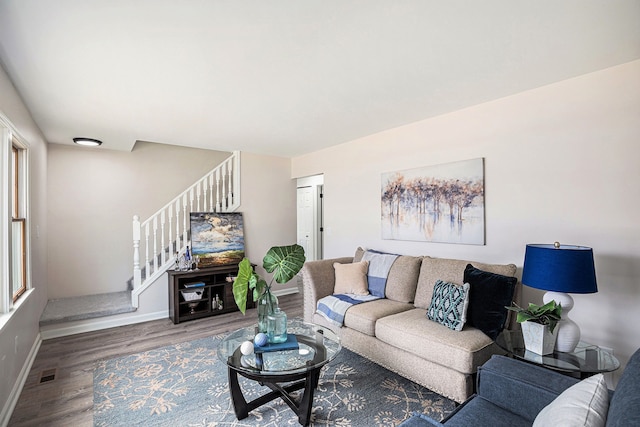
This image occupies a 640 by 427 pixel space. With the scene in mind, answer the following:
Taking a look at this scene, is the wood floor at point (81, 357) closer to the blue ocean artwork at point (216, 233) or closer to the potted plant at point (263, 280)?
the blue ocean artwork at point (216, 233)

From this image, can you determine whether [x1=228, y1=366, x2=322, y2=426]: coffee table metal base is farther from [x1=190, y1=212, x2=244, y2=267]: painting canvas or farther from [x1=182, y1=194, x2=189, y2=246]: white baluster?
[x1=182, y1=194, x2=189, y2=246]: white baluster

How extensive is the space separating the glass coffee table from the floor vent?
170cm

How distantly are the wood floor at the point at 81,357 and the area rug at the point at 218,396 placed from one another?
0.43 ft

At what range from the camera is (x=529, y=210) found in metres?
2.75

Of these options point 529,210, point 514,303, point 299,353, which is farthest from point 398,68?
point 299,353

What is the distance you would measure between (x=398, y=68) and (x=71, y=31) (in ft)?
6.67

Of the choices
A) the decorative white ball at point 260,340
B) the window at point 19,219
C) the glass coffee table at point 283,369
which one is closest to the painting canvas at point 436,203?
the glass coffee table at point 283,369

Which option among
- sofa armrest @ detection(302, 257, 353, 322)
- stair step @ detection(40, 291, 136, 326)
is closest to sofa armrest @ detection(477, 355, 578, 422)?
sofa armrest @ detection(302, 257, 353, 322)


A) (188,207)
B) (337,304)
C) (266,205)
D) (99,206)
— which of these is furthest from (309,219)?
(99,206)

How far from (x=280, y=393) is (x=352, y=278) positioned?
4.98ft

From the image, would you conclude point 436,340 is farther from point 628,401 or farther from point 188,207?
point 188,207

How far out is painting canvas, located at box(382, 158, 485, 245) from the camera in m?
3.11

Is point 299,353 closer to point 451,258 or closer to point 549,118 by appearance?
point 451,258

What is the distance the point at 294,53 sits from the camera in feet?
6.82
